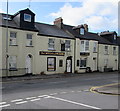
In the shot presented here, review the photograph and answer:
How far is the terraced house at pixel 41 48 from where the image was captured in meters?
18.8

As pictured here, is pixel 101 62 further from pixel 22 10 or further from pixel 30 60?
pixel 22 10

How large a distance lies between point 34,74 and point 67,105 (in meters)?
14.0

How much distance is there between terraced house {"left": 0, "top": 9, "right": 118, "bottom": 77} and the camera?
18797 millimetres

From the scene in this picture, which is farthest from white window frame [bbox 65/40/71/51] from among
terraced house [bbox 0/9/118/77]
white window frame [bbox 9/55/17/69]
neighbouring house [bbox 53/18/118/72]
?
white window frame [bbox 9/55/17/69]

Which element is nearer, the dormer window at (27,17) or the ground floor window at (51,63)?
the dormer window at (27,17)

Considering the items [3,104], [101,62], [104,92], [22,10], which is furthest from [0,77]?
[101,62]

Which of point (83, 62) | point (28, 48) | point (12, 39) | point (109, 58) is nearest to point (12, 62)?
point (28, 48)

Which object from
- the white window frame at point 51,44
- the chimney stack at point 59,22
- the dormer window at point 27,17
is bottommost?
the white window frame at point 51,44

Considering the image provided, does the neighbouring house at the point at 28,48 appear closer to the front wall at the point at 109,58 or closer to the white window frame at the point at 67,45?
the white window frame at the point at 67,45

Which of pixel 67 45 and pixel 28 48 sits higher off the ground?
pixel 67 45

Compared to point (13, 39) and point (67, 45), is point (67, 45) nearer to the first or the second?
point (67, 45)

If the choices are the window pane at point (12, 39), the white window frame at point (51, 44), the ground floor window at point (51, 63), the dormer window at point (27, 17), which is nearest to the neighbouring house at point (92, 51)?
the ground floor window at point (51, 63)

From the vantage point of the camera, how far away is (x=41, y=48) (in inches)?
848

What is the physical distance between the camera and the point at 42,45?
21.7 m
